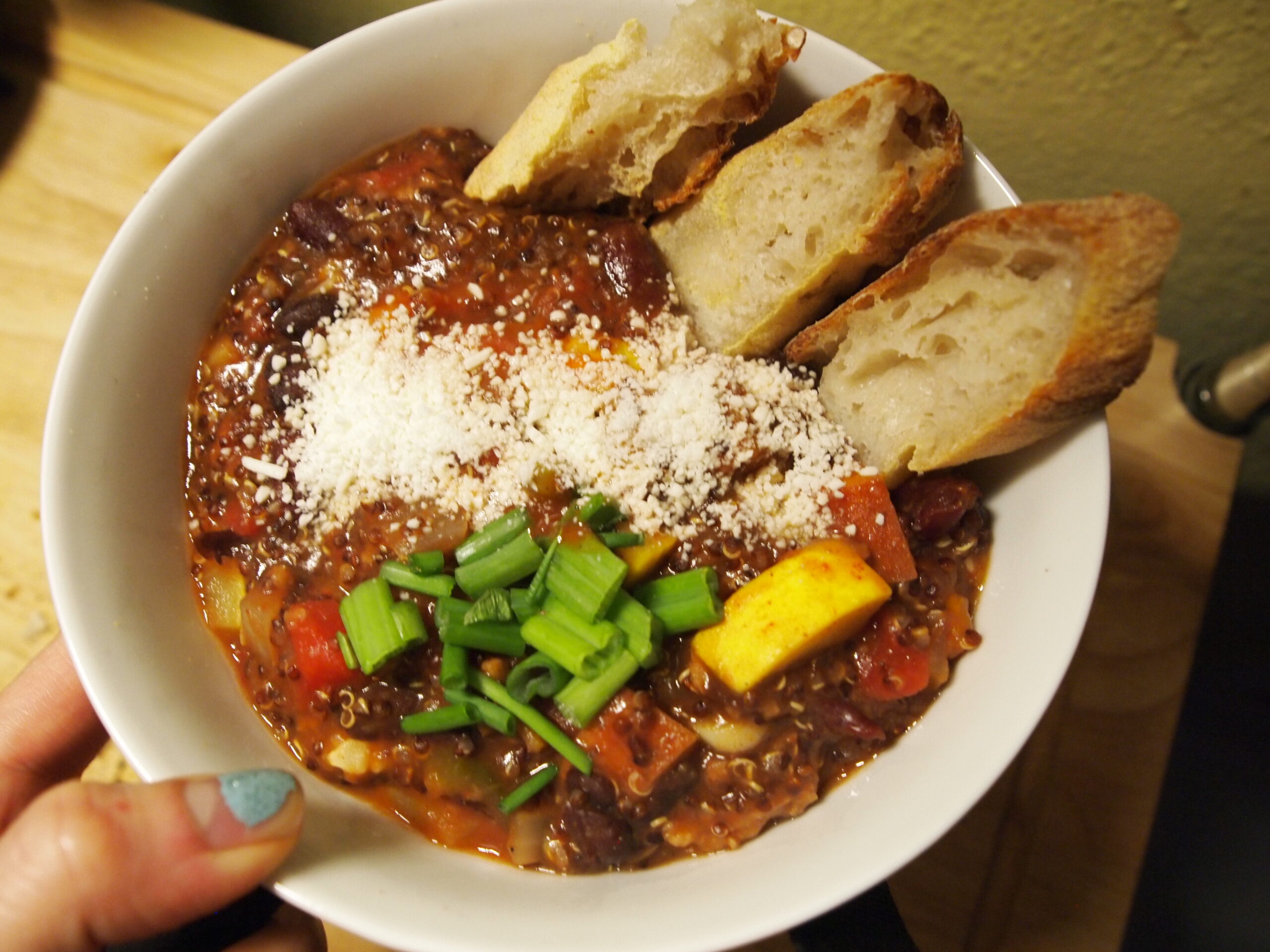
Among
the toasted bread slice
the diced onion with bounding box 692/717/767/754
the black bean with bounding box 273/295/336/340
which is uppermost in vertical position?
the toasted bread slice

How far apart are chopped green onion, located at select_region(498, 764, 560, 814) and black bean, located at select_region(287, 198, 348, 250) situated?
1.27 meters

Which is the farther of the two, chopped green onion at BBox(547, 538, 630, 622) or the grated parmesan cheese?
the grated parmesan cheese

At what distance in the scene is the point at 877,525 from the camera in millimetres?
1901

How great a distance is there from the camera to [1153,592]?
8.18 feet

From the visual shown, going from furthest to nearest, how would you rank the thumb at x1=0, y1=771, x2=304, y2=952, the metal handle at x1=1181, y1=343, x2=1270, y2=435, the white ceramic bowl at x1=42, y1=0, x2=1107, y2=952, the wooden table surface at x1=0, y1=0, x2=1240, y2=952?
the metal handle at x1=1181, y1=343, x2=1270, y2=435 < the wooden table surface at x1=0, y1=0, x2=1240, y2=952 < the white ceramic bowl at x1=42, y1=0, x2=1107, y2=952 < the thumb at x1=0, y1=771, x2=304, y2=952

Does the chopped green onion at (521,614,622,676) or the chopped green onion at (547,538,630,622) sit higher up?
the chopped green onion at (547,538,630,622)

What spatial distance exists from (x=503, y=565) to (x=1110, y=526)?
5.91 feet

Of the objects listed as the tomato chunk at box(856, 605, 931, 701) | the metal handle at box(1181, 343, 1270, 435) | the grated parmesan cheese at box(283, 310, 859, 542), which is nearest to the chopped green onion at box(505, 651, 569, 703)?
the grated parmesan cheese at box(283, 310, 859, 542)

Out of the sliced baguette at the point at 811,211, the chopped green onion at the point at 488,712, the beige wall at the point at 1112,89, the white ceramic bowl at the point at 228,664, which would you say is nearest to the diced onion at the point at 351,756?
the white ceramic bowl at the point at 228,664

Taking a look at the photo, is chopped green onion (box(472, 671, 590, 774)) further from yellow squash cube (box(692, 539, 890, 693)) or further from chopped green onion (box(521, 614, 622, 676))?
yellow squash cube (box(692, 539, 890, 693))

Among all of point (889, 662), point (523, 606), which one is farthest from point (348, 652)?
point (889, 662)

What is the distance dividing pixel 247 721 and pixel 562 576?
0.77 meters

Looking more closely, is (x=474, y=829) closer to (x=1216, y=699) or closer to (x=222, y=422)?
(x=222, y=422)

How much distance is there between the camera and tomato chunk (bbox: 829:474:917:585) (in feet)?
6.20
